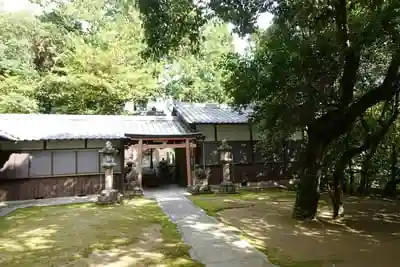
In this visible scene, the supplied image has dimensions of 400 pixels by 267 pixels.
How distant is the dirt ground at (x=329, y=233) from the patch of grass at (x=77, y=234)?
188 centimetres

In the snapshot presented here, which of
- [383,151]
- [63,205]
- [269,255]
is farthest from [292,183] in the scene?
[269,255]

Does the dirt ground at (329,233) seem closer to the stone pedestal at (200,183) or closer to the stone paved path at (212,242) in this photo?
the stone paved path at (212,242)

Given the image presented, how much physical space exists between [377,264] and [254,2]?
19.5 feet

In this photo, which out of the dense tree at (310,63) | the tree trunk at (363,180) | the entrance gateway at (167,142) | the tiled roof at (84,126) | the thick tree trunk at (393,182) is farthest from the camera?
the entrance gateway at (167,142)

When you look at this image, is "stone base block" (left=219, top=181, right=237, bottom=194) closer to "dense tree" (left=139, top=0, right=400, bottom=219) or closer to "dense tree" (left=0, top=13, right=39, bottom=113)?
"dense tree" (left=139, top=0, right=400, bottom=219)

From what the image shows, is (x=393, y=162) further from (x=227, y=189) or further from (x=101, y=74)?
(x=101, y=74)

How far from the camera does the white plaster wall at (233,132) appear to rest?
→ 1802cm

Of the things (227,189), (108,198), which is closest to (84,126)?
(108,198)

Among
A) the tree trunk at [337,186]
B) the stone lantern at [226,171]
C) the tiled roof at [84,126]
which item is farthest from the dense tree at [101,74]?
the tree trunk at [337,186]

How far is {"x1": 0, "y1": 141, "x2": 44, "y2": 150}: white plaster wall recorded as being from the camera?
1432cm

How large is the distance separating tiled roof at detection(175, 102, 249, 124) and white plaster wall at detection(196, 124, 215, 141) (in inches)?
16.4

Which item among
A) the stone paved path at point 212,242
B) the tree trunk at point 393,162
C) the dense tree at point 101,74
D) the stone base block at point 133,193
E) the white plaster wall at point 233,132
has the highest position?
the dense tree at point 101,74

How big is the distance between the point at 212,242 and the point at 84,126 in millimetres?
11556

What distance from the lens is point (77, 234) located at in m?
8.15
